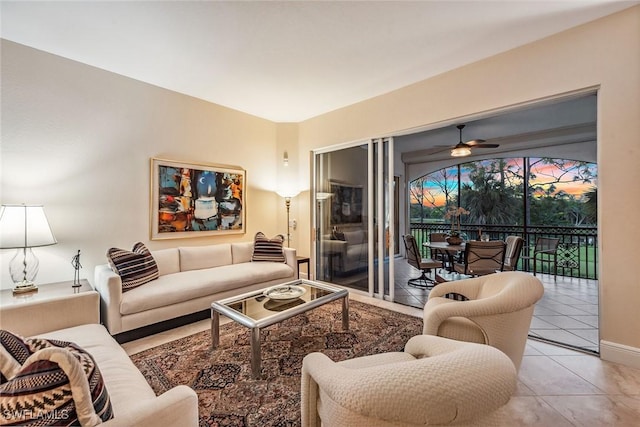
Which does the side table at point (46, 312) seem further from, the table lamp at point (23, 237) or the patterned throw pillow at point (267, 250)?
the patterned throw pillow at point (267, 250)

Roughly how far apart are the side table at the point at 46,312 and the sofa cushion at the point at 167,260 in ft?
3.65

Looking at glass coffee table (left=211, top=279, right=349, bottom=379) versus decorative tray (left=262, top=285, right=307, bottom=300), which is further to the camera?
decorative tray (left=262, top=285, right=307, bottom=300)

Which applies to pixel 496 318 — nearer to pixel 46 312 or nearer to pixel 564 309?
pixel 564 309

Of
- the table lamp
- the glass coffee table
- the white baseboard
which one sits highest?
the table lamp

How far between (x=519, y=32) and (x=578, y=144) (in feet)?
13.5

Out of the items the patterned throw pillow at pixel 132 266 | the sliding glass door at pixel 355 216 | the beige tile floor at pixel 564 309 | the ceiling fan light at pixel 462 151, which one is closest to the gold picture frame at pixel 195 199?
the patterned throw pillow at pixel 132 266

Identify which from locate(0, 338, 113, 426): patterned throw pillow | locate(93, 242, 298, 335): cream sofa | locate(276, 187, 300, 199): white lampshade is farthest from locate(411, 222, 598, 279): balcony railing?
locate(0, 338, 113, 426): patterned throw pillow

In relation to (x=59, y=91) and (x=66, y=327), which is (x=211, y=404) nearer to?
(x=66, y=327)

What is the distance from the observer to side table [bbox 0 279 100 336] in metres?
1.75

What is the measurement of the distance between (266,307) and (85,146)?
278 cm

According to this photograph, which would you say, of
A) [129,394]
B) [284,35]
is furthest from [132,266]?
[284,35]

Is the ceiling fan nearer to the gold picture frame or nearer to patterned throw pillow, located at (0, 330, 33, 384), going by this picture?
the gold picture frame

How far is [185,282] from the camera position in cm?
293

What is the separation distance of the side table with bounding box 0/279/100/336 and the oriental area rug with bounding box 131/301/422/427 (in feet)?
2.00
